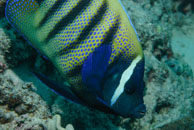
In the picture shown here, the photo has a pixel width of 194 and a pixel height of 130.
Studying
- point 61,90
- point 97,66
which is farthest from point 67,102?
point 97,66

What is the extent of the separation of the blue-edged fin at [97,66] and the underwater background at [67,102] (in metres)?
0.75

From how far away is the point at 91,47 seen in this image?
4.48ft

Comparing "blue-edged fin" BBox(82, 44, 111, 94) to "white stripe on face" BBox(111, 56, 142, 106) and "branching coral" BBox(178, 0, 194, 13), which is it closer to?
"white stripe on face" BBox(111, 56, 142, 106)

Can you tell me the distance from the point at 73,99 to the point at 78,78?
0.20m

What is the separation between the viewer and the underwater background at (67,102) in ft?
6.16

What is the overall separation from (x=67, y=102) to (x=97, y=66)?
1042 millimetres

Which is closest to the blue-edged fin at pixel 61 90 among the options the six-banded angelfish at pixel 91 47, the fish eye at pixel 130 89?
the six-banded angelfish at pixel 91 47

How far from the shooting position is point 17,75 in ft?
7.59

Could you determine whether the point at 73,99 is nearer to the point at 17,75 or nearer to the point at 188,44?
the point at 17,75

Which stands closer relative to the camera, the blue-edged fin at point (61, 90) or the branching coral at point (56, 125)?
the blue-edged fin at point (61, 90)

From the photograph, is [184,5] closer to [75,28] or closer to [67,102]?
[67,102]

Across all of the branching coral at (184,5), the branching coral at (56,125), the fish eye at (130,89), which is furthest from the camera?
the branching coral at (184,5)

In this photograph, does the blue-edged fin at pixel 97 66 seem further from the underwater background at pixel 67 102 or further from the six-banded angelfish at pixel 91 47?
the underwater background at pixel 67 102

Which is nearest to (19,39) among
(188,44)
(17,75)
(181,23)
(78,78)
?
(17,75)
